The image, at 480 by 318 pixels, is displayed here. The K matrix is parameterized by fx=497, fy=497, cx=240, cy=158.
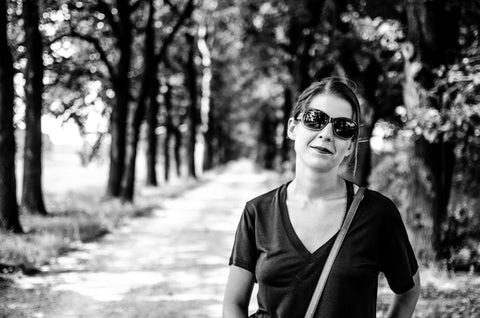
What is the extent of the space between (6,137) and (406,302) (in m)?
8.87

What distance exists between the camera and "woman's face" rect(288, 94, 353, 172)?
2.11m

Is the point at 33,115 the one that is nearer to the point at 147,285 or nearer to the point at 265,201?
the point at 147,285

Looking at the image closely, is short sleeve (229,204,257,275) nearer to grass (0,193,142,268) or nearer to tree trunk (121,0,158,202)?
grass (0,193,142,268)

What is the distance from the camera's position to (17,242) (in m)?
8.20

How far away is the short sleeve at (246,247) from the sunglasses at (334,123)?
18.7 inches

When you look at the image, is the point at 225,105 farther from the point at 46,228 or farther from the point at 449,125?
the point at 449,125

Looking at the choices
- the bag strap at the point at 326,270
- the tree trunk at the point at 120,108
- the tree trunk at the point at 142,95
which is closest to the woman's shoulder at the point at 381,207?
the bag strap at the point at 326,270

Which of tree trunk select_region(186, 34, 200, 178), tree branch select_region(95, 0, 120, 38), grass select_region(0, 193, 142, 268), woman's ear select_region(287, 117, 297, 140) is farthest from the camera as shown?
tree trunk select_region(186, 34, 200, 178)

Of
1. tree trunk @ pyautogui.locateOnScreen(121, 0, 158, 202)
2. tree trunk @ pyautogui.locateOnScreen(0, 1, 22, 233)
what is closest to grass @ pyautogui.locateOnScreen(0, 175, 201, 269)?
tree trunk @ pyautogui.locateOnScreen(0, 1, 22, 233)

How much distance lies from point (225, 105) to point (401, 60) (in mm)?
40727

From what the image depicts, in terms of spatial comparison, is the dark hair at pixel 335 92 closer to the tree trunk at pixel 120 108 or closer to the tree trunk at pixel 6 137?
the tree trunk at pixel 6 137

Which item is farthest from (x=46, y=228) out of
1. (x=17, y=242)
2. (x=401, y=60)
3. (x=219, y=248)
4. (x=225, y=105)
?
(x=225, y=105)

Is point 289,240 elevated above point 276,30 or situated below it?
below

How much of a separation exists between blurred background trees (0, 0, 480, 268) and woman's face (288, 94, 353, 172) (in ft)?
1.24
